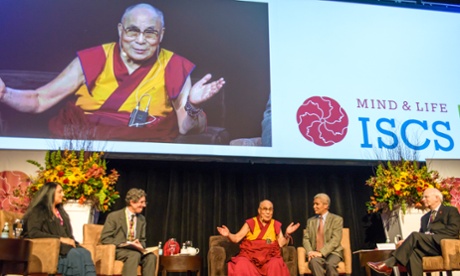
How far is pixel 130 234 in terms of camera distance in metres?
4.32

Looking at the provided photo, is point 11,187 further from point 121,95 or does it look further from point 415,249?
point 415,249

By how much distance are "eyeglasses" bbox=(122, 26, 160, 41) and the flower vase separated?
1791 millimetres

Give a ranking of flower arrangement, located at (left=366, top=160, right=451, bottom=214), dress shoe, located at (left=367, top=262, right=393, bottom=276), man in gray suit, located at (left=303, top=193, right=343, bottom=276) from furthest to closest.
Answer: flower arrangement, located at (left=366, top=160, right=451, bottom=214)
man in gray suit, located at (left=303, top=193, right=343, bottom=276)
dress shoe, located at (left=367, top=262, right=393, bottom=276)

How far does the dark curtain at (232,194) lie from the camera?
208 inches

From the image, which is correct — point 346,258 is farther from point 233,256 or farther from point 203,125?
point 203,125

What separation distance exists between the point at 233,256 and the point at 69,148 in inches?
68.9

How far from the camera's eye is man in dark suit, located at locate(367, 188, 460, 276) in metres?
4.08

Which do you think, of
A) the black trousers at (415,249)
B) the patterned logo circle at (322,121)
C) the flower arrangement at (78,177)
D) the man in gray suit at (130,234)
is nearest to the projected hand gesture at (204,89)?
the patterned logo circle at (322,121)

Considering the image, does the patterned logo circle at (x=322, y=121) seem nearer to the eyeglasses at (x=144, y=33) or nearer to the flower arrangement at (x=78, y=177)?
the eyeglasses at (x=144, y=33)

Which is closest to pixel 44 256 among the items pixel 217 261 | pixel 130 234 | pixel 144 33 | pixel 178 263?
pixel 130 234

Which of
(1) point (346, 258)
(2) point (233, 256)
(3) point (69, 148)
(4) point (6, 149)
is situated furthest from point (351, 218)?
(4) point (6, 149)

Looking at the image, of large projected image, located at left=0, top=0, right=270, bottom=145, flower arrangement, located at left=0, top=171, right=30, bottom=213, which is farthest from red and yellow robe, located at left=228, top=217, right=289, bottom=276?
flower arrangement, located at left=0, top=171, right=30, bottom=213

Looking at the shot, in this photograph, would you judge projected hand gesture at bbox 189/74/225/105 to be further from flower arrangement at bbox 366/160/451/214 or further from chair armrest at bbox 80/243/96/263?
chair armrest at bbox 80/243/96/263

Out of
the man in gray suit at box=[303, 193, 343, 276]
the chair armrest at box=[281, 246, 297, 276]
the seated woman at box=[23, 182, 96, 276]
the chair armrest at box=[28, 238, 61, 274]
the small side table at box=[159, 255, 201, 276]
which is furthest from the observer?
the chair armrest at box=[281, 246, 297, 276]
